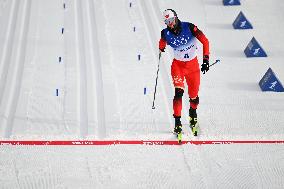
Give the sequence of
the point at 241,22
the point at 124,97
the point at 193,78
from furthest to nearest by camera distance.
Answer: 1. the point at 241,22
2. the point at 124,97
3. the point at 193,78

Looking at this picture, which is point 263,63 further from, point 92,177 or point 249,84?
point 92,177

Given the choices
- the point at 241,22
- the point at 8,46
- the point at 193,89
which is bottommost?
the point at 193,89

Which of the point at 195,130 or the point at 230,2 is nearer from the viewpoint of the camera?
the point at 195,130

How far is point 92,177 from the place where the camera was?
605cm

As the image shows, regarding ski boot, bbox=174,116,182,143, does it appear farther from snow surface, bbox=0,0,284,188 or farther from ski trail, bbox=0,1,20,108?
ski trail, bbox=0,1,20,108

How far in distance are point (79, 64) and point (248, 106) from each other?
353cm

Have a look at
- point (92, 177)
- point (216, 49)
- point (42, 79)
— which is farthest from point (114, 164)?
point (216, 49)

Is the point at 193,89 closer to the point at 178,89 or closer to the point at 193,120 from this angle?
the point at 178,89

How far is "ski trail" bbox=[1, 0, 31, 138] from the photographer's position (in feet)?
24.0


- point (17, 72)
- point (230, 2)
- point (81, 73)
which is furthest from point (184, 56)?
point (230, 2)

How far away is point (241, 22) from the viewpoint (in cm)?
1059

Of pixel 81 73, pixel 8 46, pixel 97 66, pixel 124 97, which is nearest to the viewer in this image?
pixel 124 97

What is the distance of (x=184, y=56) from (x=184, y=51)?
0.09 metres

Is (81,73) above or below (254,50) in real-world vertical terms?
below
